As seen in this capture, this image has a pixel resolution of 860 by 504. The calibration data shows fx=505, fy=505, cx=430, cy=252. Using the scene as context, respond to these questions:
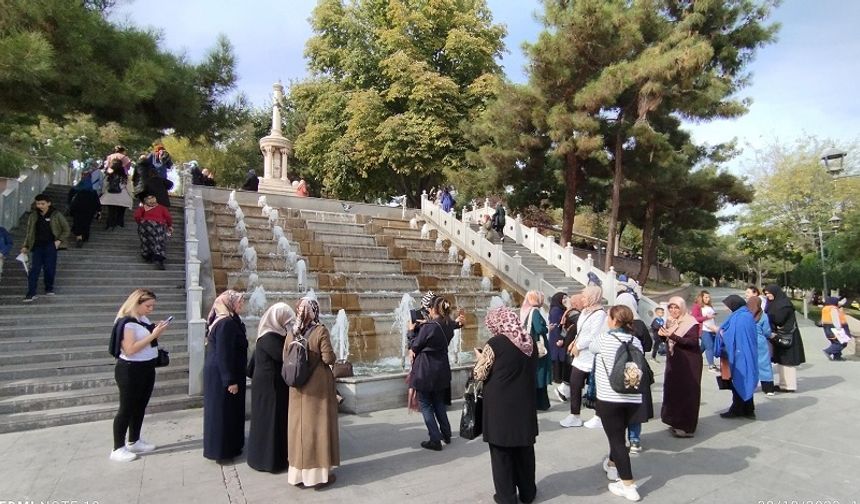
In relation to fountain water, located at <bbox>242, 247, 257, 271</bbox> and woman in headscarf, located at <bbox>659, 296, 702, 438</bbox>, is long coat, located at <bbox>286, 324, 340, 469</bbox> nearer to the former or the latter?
woman in headscarf, located at <bbox>659, 296, 702, 438</bbox>

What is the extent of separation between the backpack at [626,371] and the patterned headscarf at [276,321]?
2822mm

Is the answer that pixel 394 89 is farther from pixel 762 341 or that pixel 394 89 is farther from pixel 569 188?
pixel 762 341

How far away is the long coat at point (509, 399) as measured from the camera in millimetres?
3871

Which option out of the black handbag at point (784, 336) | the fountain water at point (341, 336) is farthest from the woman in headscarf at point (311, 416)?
the black handbag at point (784, 336)

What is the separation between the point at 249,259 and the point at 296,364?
9.54m

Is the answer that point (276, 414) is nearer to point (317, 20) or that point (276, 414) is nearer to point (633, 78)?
point (633, 78)

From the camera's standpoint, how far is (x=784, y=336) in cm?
816

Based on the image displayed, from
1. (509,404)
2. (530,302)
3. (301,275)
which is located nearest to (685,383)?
(530,302)

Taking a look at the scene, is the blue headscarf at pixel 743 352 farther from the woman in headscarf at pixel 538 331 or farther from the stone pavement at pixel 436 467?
the woman in headscarf at pixel 538 331

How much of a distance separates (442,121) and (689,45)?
11645 mm

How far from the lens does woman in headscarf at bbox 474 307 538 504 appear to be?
3879mm

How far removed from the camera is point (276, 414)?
4496mm

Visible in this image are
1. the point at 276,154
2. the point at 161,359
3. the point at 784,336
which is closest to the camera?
the point at 161,359

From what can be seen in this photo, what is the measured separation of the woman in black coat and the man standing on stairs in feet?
23.3
